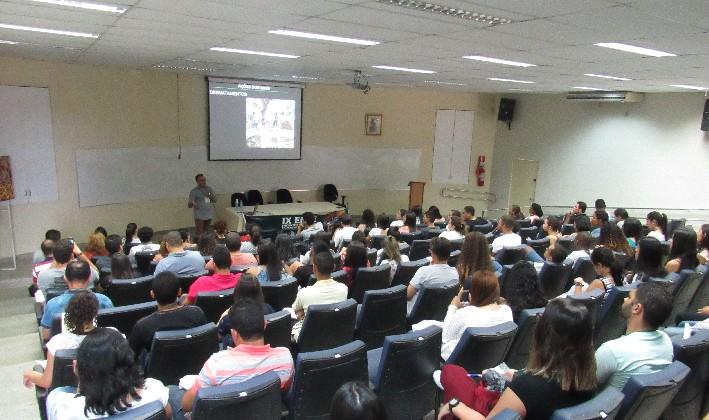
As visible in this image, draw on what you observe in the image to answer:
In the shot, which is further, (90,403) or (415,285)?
(415,285)

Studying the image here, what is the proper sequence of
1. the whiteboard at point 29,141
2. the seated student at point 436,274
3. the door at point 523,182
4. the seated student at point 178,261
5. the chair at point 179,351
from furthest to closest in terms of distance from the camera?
the door at point 523,182 → the whiteboard at point 29,141 → the seated student at point 178,261 → the seated student at point 436,274 → the chair at point 179,351

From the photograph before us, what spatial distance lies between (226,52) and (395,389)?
18.1ft

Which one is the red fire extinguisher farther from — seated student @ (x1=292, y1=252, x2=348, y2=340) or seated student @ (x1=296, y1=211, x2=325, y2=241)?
seated student @ (x1=292, y1=252, x2=348, y2=340)

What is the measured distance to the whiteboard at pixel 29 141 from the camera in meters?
8.46

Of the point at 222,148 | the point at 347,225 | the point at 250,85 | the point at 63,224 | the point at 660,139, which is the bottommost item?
the point at 63,224

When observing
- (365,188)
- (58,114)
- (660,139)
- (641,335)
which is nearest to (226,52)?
(58,114)

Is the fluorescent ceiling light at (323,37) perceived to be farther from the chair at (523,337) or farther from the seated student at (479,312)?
the chair at (523,337)

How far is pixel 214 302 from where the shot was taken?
3.87 meters

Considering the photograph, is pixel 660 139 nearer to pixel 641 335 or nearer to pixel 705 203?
pixel 705 203

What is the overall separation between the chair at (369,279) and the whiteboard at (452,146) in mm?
10472

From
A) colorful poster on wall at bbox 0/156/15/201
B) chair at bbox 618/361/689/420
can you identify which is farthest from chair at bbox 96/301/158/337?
colorful poster on wall at bbox 0/156/15/201

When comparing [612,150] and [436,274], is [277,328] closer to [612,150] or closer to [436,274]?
[436,274]

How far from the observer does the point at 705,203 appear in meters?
10.8

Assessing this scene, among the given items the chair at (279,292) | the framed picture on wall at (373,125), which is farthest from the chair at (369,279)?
the framed picture on wall at (373,125)
